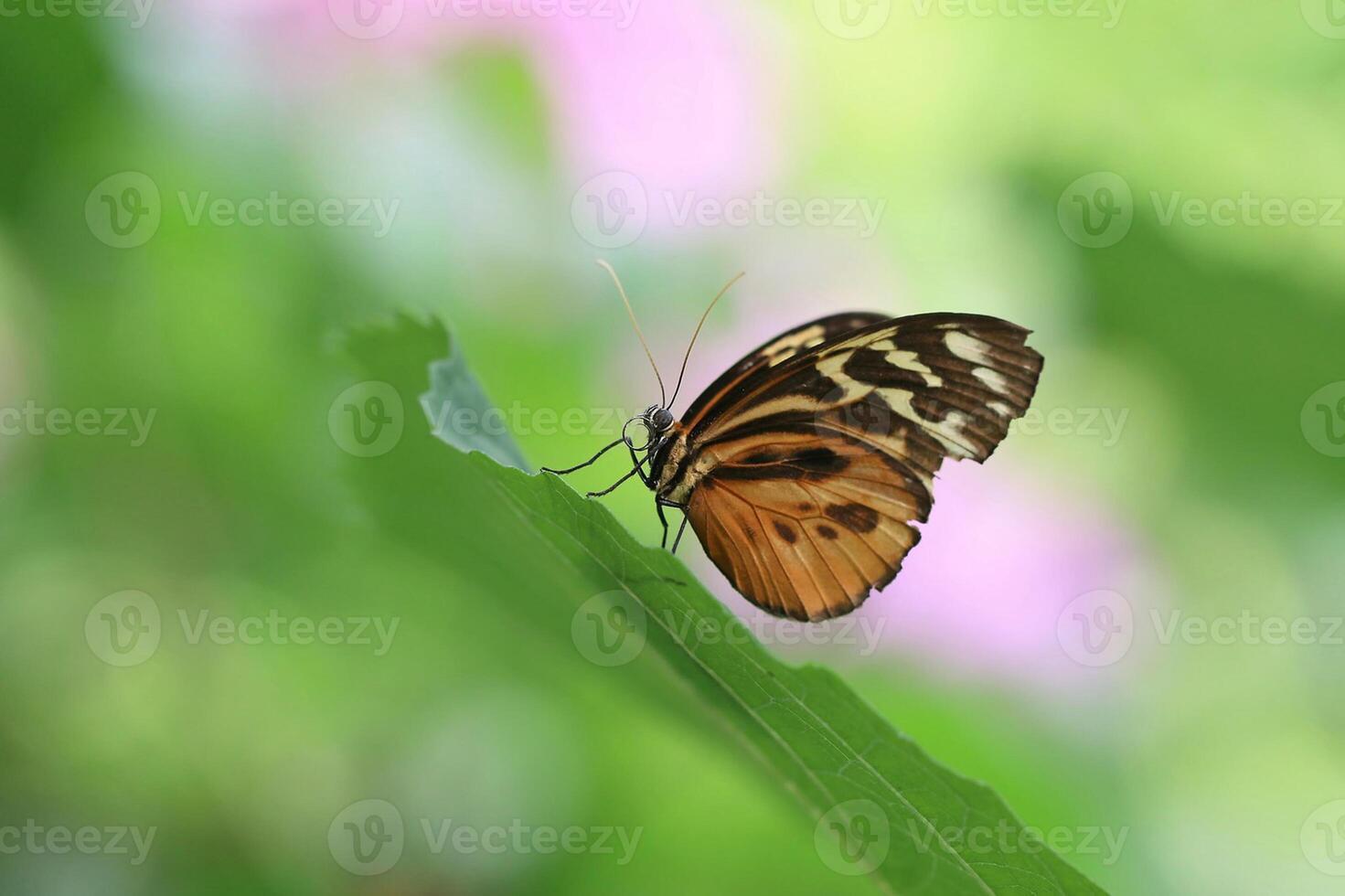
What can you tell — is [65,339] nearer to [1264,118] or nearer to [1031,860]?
[1031,860]
